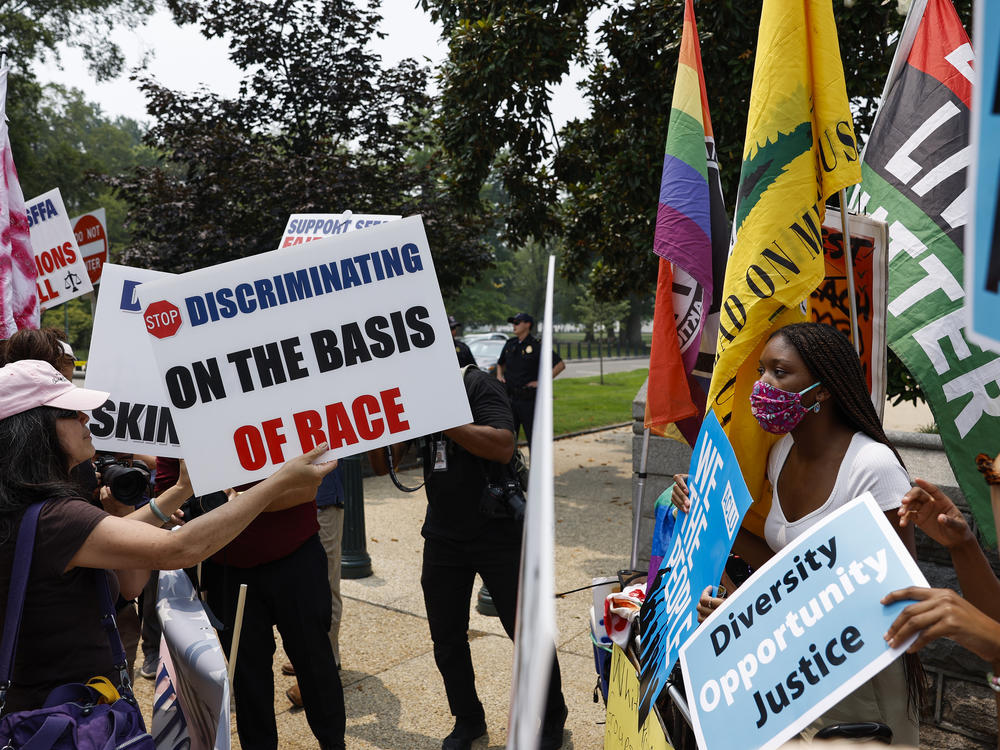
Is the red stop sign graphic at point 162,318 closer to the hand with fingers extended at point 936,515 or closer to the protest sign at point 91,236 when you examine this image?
the hand with fingers extended at point 936,515

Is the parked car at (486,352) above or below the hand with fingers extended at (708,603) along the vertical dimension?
below

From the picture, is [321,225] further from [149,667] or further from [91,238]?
[91,238]

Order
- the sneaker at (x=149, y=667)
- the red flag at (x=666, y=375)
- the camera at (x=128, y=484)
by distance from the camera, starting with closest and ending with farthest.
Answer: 1. the camera at (x=128, y=484)
2. the red flag at (x=666, y=375)
3. the sneaker at (x=149, y=667)

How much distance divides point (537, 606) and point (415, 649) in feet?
15.6

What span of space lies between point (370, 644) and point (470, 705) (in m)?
1.62

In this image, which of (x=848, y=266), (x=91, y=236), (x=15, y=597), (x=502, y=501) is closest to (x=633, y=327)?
(x=91, y=236)

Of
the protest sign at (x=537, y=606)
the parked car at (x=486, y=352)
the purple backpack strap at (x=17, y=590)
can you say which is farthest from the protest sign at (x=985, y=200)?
the parked car at (x=486, y=352)

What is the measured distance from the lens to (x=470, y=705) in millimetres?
4023

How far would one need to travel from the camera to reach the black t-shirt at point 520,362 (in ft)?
34.8

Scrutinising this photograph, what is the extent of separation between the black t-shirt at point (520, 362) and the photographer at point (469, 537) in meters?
6.54

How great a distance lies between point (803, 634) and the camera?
1.83 metres

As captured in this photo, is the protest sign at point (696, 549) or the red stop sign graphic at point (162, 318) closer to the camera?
the protest sign at point (696, 549)

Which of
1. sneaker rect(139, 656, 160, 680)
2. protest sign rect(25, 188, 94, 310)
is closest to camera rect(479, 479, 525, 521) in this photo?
sneaker rect(139, 656, 160, 680)

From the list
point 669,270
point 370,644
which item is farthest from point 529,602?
point 370,644
